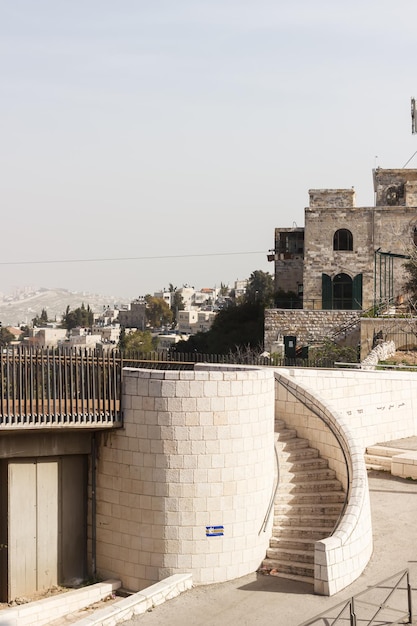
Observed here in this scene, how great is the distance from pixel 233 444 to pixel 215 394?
1.02 metres

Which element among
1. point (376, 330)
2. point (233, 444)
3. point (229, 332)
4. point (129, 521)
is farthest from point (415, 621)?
point (229, 332)

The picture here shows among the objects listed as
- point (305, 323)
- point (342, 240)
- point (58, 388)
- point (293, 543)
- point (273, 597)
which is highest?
point (342, 240)

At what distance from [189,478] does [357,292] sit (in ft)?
103

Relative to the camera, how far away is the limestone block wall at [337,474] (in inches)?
547

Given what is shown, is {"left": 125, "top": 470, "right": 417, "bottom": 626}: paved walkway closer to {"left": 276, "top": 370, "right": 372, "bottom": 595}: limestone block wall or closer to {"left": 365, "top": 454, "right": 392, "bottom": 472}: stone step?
{"left": 276, "top": 370, "right": 372, "bottom": 595}: limestone block wall

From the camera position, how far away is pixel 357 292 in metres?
45.2

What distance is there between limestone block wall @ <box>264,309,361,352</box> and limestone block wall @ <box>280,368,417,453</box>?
60.2 ft

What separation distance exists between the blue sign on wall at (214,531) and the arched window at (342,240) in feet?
105

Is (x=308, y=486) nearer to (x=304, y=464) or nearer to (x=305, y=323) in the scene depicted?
(x=304, y=464)

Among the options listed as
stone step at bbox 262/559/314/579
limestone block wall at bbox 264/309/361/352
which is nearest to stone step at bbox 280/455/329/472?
stone step at bbox 262/559/314/579

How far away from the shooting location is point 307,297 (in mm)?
45719

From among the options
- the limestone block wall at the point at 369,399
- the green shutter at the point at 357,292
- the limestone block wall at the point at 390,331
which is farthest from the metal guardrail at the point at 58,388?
the green shutter at the point at 357,292

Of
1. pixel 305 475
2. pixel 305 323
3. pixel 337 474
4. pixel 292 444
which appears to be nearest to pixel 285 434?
pixel 292 444

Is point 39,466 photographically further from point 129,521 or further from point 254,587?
point 254,587
